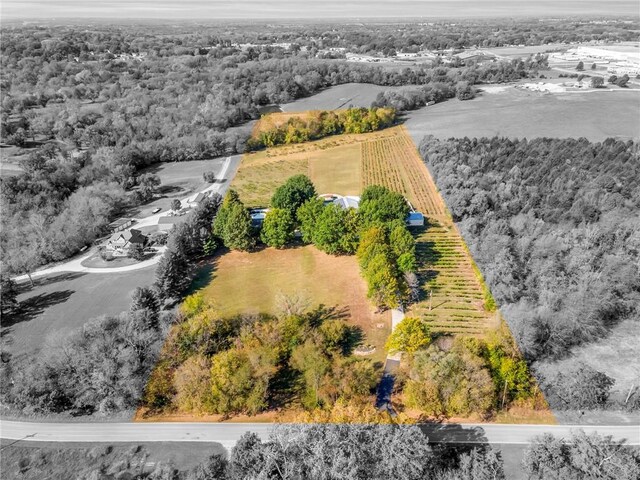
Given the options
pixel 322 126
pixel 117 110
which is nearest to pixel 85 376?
pixel 322 126

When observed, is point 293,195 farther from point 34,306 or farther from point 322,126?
point 322,126

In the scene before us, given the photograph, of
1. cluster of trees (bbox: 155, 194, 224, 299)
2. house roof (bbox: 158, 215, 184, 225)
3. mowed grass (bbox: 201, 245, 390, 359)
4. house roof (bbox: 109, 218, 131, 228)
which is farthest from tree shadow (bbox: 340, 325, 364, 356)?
house roof (bbox: 109, 218, 131, 228)

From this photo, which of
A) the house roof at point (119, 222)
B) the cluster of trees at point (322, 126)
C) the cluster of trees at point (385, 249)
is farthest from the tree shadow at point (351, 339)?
the cluster of trees at point (322, 126)

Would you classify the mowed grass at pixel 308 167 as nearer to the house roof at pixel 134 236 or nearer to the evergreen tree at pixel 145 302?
the house roof at pixel 134 236

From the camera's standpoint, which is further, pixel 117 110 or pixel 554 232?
pixel 117 110

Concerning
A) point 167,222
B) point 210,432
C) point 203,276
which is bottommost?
point 210,432
